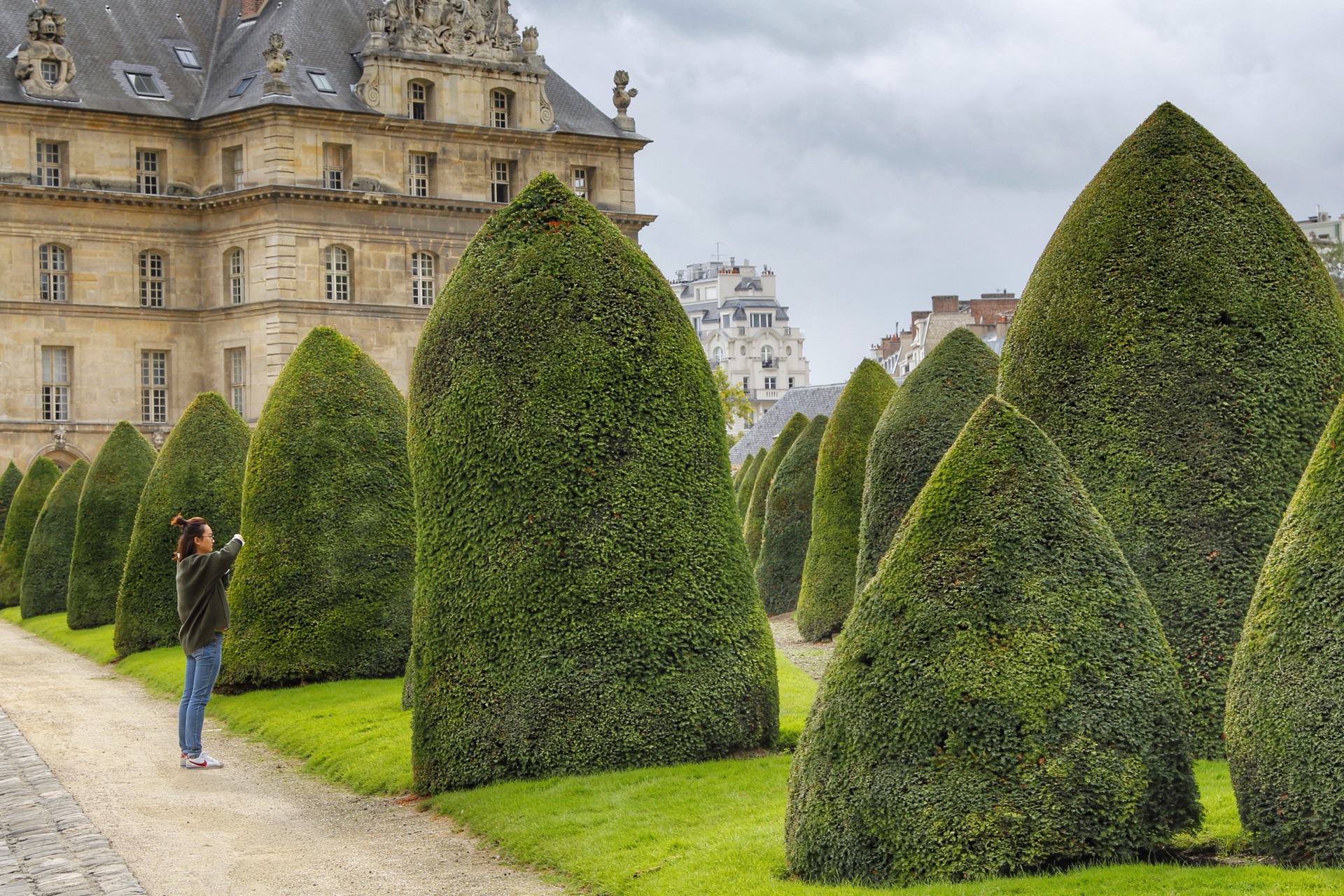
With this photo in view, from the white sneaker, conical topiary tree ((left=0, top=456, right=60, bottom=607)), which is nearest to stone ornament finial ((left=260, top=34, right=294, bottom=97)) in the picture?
conical topiary tree ((left=0, top=456, right=60, bottom=607))

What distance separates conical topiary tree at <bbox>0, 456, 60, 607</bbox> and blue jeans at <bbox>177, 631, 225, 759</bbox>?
20464 millimetres

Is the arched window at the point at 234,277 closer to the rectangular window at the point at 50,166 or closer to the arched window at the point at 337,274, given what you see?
the arched window at the point at 337,274

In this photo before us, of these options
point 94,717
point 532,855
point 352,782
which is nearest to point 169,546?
point 94,717

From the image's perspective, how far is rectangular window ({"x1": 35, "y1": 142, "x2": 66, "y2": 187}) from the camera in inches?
2067

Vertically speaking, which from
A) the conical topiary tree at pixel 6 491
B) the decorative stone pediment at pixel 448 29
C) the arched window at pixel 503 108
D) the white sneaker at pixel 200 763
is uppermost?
the decorative stone pediment at pixel 448 29

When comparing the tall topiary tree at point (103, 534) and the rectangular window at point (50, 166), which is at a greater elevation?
the rectangular window at point (50, 166)

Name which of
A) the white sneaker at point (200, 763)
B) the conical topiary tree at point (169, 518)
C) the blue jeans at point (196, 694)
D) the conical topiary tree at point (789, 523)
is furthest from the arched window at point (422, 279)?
the white sneaker at point (200, 763)

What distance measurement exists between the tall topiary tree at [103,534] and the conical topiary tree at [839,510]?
34.3ft

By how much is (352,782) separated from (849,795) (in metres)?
5.59

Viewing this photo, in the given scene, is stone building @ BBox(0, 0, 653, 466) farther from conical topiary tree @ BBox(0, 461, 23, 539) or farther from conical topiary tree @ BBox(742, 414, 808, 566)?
conical topiary tree @ BBox(742, 414, 808, 566)

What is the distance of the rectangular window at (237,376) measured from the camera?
55.4m

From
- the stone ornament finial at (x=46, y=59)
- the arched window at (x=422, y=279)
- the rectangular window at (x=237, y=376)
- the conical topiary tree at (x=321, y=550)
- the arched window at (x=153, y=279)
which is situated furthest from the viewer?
the arched window at (x=422, y=279)

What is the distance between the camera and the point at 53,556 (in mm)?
28625

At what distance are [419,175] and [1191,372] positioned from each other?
162 feet
